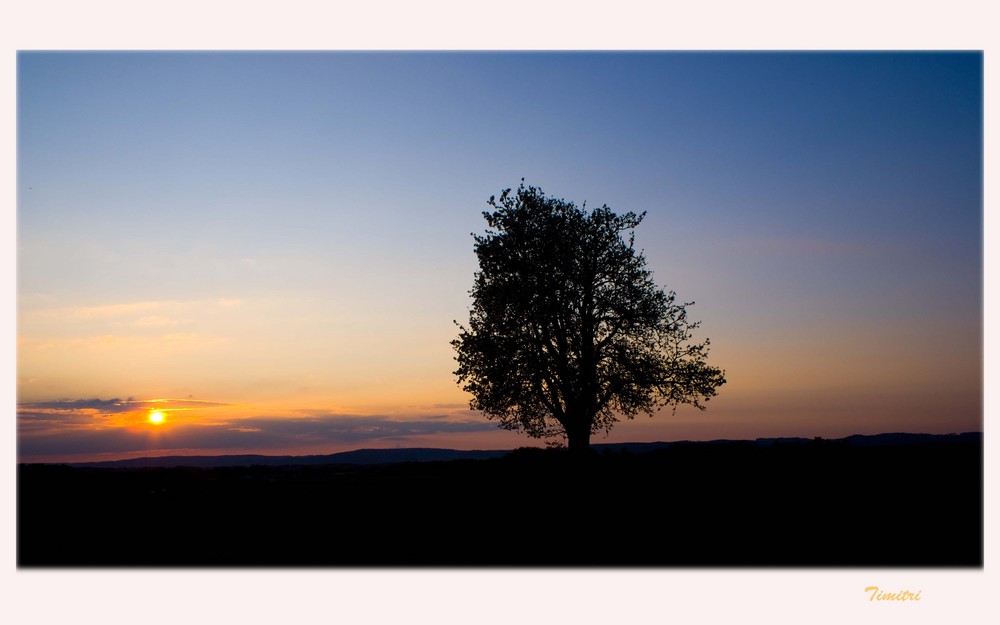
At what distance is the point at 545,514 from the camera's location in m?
20.7

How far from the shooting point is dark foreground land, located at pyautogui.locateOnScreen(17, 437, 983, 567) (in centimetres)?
1762

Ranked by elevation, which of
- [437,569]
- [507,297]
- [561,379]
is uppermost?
[507,297]

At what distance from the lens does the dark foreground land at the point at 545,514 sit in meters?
17.6

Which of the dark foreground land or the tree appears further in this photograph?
the tree

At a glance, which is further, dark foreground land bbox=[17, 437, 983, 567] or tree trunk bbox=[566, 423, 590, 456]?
tree trunk bbox=[566, 423, 590, 456]

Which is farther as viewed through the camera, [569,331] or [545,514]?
[569,331]

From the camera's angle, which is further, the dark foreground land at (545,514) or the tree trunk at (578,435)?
the tree trunk at (578,435)

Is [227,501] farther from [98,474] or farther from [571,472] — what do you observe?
[571,472]

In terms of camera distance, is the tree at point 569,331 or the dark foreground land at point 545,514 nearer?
the dark foreground land at point 545,514

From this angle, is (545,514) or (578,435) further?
(578,435)

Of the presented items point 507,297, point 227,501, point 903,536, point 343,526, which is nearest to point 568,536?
point 343,526

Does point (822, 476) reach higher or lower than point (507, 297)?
lower

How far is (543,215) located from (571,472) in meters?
15.4

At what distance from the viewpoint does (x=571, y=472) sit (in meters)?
25.6
